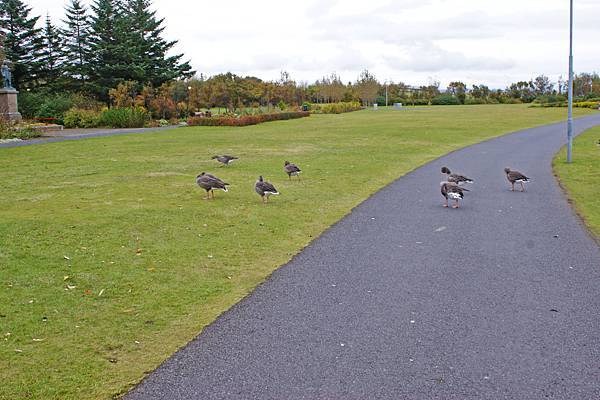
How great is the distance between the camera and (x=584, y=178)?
16172mm

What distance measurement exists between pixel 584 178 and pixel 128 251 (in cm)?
1324

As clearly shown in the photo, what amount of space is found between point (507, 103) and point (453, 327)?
313 feet

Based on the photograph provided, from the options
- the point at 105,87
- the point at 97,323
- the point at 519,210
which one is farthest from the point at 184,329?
the point at 105,87

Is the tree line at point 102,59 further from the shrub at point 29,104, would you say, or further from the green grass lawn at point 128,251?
the green grass lawn at point 128,251

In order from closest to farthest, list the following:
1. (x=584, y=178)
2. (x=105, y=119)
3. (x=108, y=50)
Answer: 1. (x=584, y=178)
2. (x=105, y=119)
3. (x=108, y=50)

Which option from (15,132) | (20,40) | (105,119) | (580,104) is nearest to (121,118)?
(105,119)

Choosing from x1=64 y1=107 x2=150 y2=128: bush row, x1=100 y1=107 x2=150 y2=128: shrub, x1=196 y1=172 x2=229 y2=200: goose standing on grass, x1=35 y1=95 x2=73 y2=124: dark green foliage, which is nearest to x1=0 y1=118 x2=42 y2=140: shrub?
x1=64 y1=107 x2=150 y2=128: bush row

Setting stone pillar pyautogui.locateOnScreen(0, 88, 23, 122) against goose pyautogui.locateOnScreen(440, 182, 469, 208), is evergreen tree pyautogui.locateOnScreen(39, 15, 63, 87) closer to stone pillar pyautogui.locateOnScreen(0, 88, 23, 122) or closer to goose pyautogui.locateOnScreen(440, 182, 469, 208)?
stone pillar pyautogui.locateOnScreen(0, 88, 23, 122)

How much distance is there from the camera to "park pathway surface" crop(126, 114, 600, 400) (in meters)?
4.40

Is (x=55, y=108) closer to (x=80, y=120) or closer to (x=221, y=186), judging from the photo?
(x=80, y=120)

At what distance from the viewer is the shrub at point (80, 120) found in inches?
1664

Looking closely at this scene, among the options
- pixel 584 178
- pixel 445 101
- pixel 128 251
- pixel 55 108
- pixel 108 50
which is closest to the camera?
pixel 128 251

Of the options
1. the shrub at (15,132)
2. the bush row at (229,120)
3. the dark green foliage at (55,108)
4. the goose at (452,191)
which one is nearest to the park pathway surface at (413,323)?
the goose at (452,191)

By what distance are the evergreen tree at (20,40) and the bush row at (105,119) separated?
517 inches
